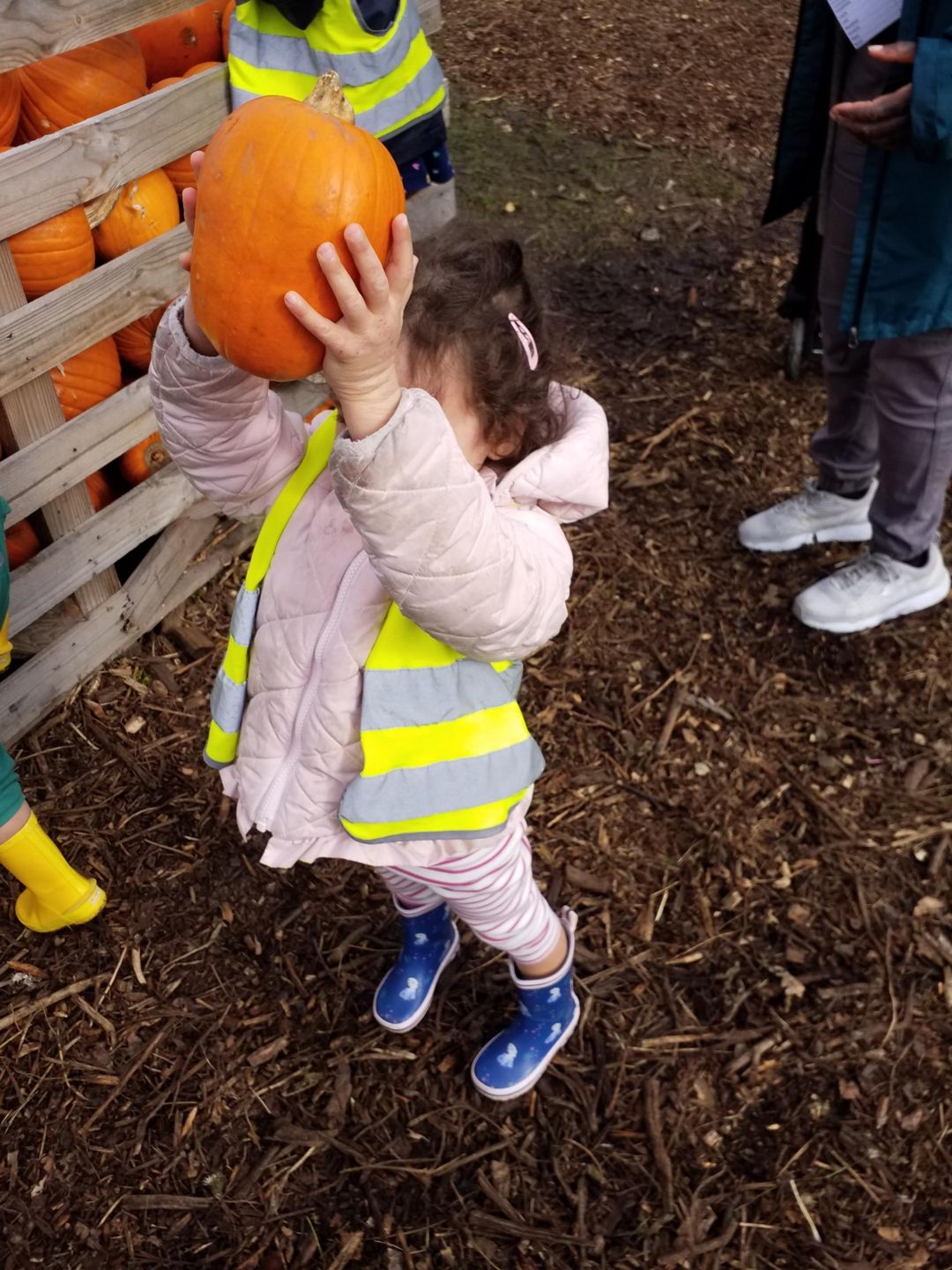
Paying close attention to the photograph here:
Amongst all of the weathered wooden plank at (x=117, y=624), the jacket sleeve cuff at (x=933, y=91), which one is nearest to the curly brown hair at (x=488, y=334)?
the jacket sleeve cuff at (x=933, y=91)

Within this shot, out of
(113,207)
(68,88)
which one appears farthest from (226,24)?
(113,207)

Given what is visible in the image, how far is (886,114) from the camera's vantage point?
2455mm

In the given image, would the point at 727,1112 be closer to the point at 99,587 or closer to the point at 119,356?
the point at 99,587

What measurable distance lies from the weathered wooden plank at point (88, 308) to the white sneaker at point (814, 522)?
2.08 metres

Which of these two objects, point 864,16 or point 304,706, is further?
point 864,16

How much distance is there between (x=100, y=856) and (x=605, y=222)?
404 cm

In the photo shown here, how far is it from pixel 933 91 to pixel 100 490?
2476 mm

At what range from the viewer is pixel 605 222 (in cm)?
548

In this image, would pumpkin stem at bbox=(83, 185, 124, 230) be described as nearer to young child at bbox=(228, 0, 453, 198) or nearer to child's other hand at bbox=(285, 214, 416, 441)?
young child at bbox=(228, 0, 453, 198)

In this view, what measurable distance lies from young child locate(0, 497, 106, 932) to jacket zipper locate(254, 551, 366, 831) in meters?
0.87

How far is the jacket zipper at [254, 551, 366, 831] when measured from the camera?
1759 mm

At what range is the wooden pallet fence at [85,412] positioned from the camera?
2619mm

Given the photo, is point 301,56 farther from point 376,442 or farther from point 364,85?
point 376,442

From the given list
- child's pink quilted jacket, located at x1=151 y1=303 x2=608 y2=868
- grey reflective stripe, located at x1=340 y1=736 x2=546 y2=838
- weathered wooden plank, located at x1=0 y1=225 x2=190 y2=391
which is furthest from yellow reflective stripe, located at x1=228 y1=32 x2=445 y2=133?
grey reflective stripe, located at x1=340 y1=736 x2=546 y2=838
